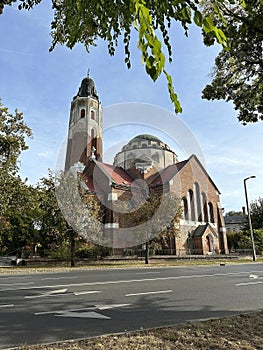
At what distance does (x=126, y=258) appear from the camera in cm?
2950

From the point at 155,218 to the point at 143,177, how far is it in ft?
72.0

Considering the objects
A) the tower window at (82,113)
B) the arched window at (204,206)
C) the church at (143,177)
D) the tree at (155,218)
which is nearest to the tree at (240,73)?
the tree at (155,218)

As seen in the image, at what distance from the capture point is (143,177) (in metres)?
48.1

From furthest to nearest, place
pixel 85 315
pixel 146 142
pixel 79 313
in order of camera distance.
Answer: pixel 146 142 < pixel 79 313 < pixel 85 315

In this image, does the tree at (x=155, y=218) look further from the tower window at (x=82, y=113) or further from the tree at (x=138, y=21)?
the tower window at (x=82, y=113)

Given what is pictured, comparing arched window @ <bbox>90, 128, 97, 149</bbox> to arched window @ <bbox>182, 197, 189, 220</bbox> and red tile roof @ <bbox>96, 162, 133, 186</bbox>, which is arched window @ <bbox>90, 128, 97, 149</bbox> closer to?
red tile roof @ <bbox>96, 162, 133, 186</bbox>

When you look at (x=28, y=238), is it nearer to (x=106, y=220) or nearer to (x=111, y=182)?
(x=106, y=220)

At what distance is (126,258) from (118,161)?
97.4ft

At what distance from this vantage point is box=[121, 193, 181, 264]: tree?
26.6m

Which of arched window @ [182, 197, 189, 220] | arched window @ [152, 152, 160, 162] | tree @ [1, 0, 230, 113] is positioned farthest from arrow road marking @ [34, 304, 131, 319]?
arched window @ [152, 152, 160, 162]

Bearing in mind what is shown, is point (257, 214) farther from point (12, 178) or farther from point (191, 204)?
point (12, 178)

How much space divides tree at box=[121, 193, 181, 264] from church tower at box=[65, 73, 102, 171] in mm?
23643

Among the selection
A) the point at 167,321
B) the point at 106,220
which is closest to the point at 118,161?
the point at 106,220

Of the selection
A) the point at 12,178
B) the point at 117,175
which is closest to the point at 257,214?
the point at 117,175
